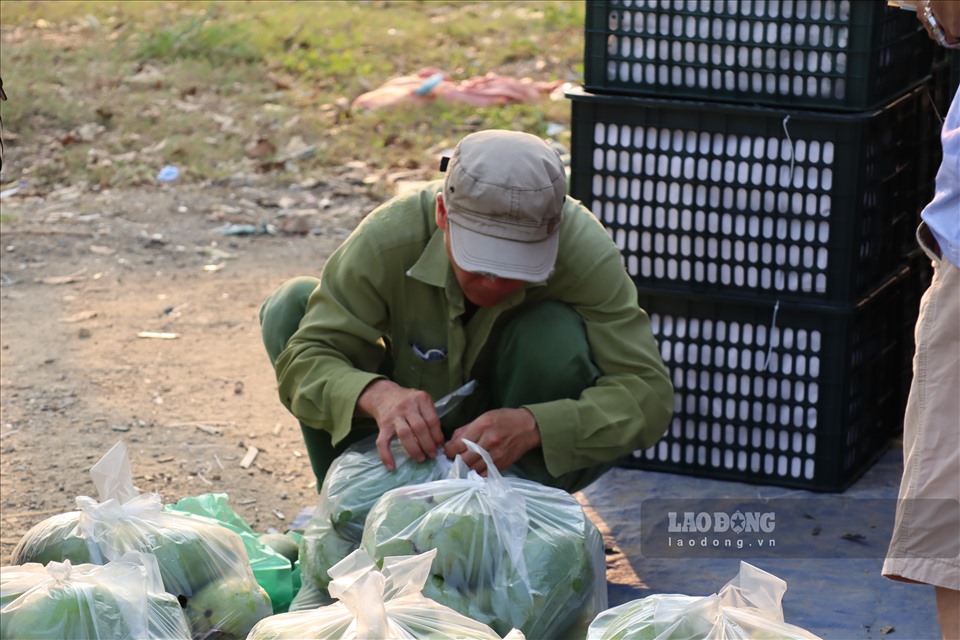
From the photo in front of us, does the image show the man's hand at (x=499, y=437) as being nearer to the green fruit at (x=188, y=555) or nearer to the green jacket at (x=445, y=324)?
the green jacket at (x=445, y=324)

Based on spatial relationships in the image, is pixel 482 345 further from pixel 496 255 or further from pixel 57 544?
pixel 57 544

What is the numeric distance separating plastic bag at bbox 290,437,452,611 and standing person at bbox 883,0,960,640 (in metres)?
0.86

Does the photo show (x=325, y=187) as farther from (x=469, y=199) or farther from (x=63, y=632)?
(x=63, y=632)

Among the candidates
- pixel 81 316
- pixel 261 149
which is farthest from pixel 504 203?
pixel 261 149

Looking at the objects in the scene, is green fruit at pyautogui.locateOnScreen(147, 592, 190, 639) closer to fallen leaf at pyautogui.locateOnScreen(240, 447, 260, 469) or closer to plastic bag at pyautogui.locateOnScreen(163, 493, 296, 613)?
plastic bag at pyautogui.locateOnScreen(163, 493, 296, 613)

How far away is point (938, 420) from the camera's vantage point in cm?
221

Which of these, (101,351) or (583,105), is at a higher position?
(583,105)

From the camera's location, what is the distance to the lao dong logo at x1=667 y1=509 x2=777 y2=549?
312 centimetres

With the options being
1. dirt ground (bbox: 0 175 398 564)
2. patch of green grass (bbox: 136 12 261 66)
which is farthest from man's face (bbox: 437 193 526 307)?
patch of green grass (bbox: 136 12 261 66)

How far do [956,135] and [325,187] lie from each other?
181 inches

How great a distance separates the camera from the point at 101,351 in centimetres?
455

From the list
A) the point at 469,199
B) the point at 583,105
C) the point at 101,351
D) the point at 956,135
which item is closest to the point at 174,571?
the point at 469,199

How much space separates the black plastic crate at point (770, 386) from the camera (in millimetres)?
3285

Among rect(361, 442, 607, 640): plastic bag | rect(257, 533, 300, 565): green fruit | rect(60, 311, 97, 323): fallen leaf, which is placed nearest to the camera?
rect(361, 442, 607, 640): plastic bag
